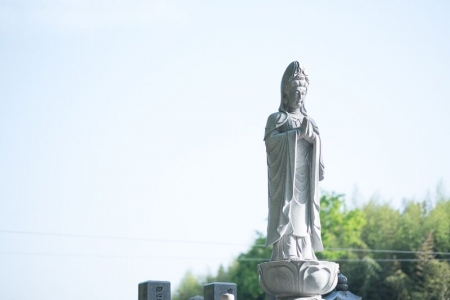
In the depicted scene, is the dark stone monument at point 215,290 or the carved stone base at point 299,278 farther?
the dark stone monument at point 215,290

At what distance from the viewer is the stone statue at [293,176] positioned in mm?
9539

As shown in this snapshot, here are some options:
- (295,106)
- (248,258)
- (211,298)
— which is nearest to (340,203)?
(248,258)

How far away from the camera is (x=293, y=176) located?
9680mm

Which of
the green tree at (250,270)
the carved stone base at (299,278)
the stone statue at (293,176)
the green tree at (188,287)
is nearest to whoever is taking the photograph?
the carved stone base at (299,278)

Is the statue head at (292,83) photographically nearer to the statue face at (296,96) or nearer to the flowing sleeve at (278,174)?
the statue face at (296,96)

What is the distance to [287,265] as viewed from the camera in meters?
9.17

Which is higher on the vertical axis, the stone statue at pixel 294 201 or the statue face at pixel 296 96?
the statue face at pixel 296 96

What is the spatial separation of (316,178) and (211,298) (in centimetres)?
444

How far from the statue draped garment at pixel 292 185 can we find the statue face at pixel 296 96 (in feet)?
0.58

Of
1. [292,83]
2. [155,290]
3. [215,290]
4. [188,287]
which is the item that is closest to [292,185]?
[292,83]

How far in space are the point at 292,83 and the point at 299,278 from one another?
2.24 metres

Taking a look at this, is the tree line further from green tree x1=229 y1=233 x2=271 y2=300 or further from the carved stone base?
the carved stone base

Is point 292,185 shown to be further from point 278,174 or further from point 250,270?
point 250,270

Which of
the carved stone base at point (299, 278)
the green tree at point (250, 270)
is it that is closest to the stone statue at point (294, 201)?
the carved stone base at point (299, 278)
